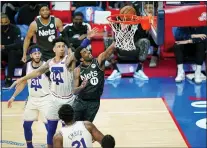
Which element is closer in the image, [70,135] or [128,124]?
[70,135]

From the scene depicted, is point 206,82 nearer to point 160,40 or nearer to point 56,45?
point 160,40

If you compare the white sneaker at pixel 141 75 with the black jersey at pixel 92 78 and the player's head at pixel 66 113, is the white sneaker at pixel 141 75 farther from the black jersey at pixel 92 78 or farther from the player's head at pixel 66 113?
the player's head at pixel 66 113

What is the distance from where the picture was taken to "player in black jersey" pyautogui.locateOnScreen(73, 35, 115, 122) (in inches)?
240

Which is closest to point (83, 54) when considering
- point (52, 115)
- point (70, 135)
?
point (52, 115)

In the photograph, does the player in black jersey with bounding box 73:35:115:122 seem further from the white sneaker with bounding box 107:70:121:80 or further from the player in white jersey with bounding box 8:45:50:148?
the white sneaker with bounding box 107:70:121:80

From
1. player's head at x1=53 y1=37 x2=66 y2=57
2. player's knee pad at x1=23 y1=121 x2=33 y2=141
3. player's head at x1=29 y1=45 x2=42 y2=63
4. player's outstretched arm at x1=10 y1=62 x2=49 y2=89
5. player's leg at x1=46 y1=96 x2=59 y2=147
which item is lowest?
player's knee pad at x1=23 y1=121 x2=33 y2=141

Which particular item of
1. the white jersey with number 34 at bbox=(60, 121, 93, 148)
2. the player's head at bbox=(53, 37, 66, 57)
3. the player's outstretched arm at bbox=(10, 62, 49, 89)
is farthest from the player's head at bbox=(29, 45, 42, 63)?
the white jersey with number 34 at bbox=(60, 121, 93, 148)

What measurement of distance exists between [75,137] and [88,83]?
1275 mm

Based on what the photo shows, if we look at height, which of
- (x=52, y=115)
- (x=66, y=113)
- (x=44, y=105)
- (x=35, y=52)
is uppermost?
(x=35, y=52)

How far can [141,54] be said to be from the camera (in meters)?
9.95

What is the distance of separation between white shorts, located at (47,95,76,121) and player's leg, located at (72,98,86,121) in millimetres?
67

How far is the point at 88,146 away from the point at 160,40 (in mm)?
1947

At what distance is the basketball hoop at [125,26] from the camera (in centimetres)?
620

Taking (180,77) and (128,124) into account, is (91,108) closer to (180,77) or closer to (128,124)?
(128,124)
